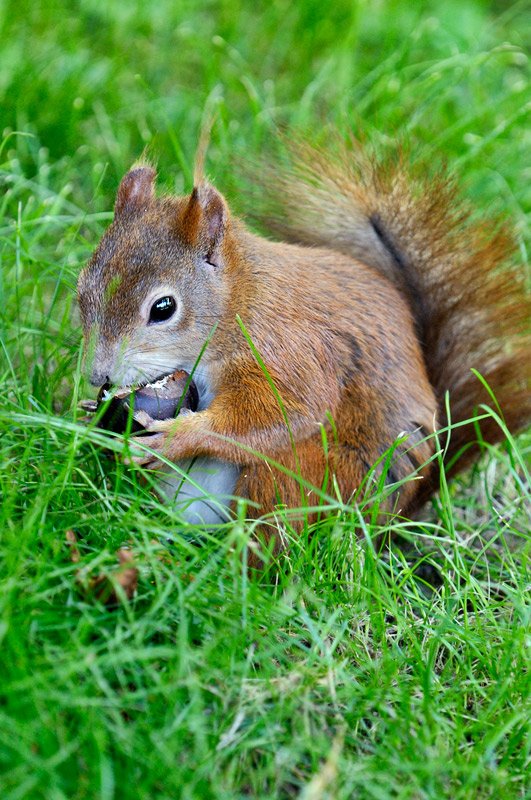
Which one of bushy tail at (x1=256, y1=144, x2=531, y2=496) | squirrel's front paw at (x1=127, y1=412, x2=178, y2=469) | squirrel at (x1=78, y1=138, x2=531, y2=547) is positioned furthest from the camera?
bushy tail at (x1=256, y1=144, x2=531, y2=496)

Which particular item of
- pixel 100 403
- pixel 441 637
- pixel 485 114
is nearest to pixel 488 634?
pixel 441 637

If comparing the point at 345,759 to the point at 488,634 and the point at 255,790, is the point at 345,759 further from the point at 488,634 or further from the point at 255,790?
the point at 488,634

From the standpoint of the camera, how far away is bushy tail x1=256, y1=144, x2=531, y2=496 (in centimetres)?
244

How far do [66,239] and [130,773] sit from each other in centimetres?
176

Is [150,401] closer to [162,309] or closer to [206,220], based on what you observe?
[162,309]

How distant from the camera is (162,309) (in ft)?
6.90

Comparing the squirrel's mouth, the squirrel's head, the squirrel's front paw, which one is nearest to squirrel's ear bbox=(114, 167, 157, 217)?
the squirrel's head

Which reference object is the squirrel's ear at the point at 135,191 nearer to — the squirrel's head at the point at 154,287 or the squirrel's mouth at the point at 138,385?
the squirrel's head at the point at 154,287

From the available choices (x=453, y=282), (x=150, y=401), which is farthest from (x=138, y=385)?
(x=453, y=282)

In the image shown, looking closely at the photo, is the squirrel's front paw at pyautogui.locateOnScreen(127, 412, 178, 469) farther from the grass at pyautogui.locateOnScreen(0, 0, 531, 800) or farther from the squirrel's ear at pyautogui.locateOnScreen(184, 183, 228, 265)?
the squirrel's ear at pyautogui.locateOnScreen(184, 183, 228, 265)

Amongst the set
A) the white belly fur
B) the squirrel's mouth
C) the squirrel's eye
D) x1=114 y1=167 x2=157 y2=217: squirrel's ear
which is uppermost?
x1=114 y1=167 x2=157 y2=217: squirrel's ear

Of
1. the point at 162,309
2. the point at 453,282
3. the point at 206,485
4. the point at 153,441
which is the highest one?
the point at 453,282

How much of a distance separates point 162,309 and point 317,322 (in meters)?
0.36

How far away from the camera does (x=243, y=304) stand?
2.20m
